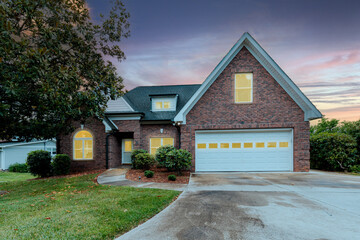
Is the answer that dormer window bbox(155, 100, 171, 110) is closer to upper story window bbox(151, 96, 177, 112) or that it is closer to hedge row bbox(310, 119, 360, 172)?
upper story window bbox(151, 96, 177, 112)

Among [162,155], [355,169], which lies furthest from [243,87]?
[355,169]

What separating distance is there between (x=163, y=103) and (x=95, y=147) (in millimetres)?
6516

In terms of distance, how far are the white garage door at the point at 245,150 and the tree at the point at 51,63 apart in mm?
6630

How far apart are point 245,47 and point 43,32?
11001 millimetres

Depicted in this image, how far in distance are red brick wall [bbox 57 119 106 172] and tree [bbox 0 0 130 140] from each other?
9.66 feet

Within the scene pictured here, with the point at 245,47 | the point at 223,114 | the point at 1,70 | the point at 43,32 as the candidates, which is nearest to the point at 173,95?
the point at 223,114

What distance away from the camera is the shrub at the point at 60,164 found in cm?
1305

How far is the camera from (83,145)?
47.1 feet

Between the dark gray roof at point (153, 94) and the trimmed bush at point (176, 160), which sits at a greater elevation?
the dark gray roof at point (153, 94)

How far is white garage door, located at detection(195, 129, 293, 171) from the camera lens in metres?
11.7

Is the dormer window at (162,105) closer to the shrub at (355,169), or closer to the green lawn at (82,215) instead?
the green lawn at (82,215)

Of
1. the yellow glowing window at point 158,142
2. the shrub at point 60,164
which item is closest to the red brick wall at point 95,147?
the shrub at point 60,164

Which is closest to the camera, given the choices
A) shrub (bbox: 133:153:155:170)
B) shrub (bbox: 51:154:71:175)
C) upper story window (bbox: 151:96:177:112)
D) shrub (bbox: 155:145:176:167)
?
shrub (bbox: 155:145:176:167)

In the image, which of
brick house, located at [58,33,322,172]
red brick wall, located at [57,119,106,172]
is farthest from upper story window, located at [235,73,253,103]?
red brick wall, located at [57,119,106,172]
